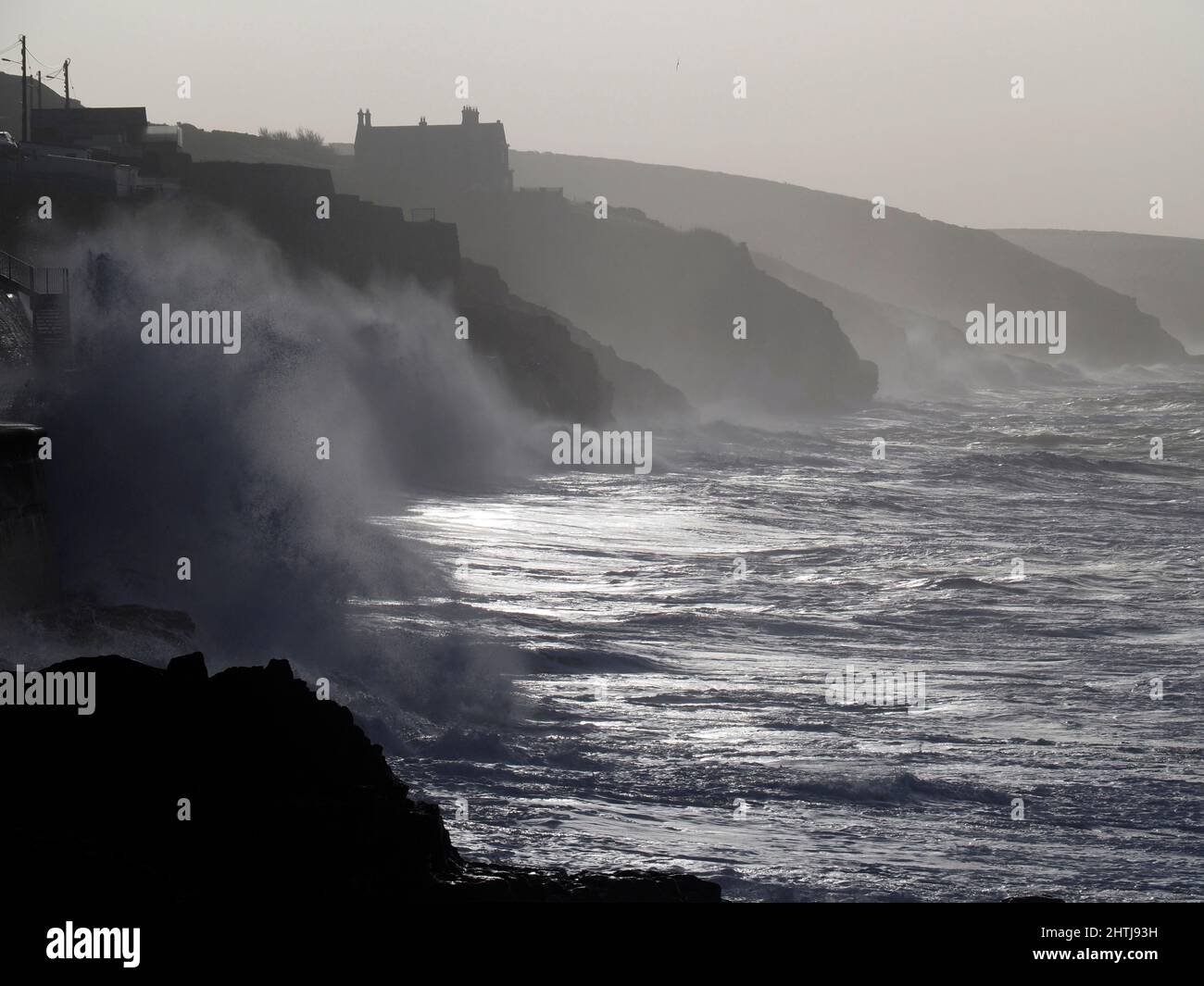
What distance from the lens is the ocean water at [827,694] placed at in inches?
374

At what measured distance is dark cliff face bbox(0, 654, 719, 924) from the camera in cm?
641

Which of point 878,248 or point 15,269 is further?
point 878,248

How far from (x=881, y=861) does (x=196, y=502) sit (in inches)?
466

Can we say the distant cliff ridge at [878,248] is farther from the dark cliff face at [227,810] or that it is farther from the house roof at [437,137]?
the dark cliff face at [227,810]

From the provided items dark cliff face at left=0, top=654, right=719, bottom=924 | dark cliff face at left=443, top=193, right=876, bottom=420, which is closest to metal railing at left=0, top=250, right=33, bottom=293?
dark cliff face at left=0, top=654, right=719, bottom=924

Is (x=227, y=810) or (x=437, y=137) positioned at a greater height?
(x=437, y=137)

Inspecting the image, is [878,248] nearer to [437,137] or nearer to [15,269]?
[437,137]

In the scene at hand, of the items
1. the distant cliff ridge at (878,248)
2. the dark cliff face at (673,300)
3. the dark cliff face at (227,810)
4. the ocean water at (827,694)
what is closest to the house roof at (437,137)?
→ the dark cliff face at (673,300)

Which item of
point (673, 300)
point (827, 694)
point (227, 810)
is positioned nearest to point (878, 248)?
point (673, 300)

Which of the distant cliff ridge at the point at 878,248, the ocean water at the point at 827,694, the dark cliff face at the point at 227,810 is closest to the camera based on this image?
the dark cliff face at the point at 227,810

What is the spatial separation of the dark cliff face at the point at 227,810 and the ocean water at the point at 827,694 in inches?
74.2

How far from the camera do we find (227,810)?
7.05 metres

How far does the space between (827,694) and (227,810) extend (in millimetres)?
7567

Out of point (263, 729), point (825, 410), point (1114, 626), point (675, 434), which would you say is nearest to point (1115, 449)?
point (675, 434)
